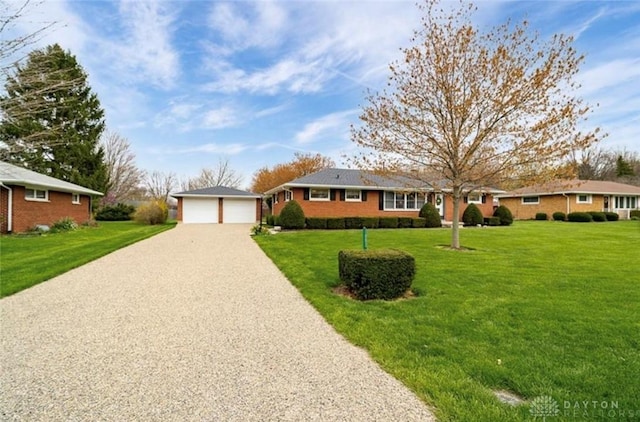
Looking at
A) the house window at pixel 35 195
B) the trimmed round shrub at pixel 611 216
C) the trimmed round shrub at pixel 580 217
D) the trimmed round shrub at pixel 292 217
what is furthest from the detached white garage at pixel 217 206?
the trimmed round shrub at pixel 611 216

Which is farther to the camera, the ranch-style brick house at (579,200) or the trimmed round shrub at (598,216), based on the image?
the ranch-style brick house at (579,200)

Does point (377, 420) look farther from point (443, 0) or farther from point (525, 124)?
point (443, 0)

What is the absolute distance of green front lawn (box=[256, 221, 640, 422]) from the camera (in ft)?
8.82

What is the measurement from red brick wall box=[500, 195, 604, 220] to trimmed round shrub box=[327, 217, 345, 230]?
20.8 metres

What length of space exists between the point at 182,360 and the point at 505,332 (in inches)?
142

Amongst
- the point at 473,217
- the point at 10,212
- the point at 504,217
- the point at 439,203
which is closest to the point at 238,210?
the point at 10,212

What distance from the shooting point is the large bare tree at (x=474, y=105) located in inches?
367

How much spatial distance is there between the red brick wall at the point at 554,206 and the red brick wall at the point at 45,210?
35.6 m

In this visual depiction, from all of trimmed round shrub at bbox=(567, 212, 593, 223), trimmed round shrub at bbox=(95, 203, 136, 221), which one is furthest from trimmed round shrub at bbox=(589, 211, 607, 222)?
trimmed round shrub at bbox=(95, 203, 136, 221)

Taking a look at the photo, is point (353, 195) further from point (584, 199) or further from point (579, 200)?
point (584, 199)

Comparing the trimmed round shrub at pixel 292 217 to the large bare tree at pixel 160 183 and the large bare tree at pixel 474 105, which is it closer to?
the large bare tree at pixel 474 105

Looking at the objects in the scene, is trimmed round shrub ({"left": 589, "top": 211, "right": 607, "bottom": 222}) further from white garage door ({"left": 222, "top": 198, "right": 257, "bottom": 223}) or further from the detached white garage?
white garage door ({"left": 222, "top": 198, "right": 257, "bottom": 223})

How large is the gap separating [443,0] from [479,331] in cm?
1001

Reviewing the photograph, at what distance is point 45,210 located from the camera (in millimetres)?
17812
